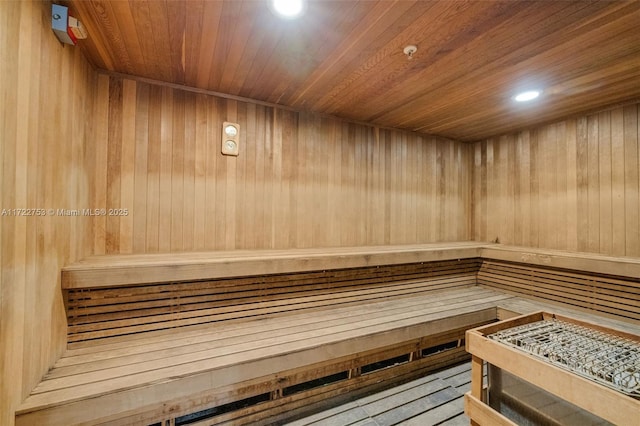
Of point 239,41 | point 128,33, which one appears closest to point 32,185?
point 128,33

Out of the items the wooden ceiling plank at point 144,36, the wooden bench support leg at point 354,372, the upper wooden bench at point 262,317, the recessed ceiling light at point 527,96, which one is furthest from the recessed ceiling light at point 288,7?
the wooden bench support leg at point 354,372

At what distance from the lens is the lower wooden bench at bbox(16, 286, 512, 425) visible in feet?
4.70

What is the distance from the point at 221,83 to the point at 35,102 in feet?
4.54

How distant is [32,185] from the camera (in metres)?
1.36

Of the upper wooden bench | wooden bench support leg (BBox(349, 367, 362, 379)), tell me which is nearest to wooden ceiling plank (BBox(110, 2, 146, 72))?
the upper wooden bench

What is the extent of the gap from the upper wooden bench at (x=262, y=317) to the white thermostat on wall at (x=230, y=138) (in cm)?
100

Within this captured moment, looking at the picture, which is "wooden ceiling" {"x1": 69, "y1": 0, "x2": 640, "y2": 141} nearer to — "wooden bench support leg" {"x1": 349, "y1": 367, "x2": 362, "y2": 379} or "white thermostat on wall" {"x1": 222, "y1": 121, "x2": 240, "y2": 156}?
"white thermostat on wall" {"x1": 222, "y1": 121, "x2": 240, "y2": 156}

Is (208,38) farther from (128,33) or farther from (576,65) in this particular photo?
(576,65)

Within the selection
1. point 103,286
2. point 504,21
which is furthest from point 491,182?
point 103,286

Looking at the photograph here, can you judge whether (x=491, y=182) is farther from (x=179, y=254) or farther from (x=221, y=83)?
(x=179, y=254)

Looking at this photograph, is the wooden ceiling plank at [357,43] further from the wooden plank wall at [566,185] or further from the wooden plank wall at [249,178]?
the wooden plank wall at [566,185]

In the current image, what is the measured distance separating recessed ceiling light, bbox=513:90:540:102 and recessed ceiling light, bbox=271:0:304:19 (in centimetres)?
227

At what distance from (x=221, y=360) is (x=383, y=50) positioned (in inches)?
89.7

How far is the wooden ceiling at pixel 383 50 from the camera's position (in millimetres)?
1586
